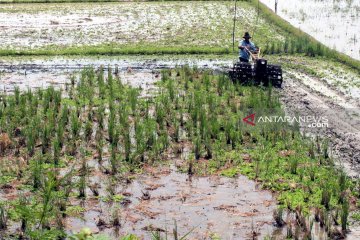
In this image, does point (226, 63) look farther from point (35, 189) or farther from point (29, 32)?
point (35, 189)

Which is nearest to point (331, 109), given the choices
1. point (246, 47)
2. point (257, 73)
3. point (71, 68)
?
point (257, 73)

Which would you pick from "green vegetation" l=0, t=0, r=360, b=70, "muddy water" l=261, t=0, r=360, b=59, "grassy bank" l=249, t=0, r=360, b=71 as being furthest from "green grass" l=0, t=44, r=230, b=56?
"muddy water" l=261, t=0, r=360, b=59

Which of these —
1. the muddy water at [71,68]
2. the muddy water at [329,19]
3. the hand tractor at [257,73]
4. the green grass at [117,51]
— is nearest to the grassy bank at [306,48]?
the muddy water at [329,19]

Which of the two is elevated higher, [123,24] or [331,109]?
[123,24]

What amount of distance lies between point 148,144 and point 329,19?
11.2 meters

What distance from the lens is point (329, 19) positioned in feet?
60.8

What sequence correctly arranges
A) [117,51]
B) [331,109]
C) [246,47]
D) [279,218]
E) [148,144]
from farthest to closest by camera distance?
[117,51] < [246,47] < [331,109] < [148,144] < [279,218]

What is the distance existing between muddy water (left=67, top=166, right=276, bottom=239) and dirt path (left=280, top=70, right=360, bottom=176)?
5.00 ft

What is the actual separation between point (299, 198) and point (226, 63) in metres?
7.10

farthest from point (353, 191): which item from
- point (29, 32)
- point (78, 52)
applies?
point (29, 32)

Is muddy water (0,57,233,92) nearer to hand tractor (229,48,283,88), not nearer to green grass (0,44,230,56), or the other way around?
green grass (0,44,230,56)

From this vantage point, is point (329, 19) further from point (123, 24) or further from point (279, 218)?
point (279, 218)

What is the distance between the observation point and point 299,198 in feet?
23.4

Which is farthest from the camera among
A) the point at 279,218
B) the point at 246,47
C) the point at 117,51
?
the point at 117,51
